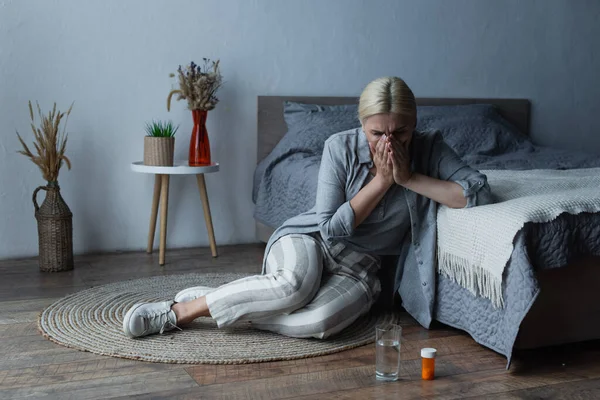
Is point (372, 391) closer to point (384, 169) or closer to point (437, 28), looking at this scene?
point (384, 169)

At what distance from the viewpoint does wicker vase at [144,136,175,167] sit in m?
3.25

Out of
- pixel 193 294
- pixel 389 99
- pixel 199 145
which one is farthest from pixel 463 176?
pixel 199 145

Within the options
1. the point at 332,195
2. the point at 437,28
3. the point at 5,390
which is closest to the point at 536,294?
the point at 332,195

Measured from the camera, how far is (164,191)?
332 cm

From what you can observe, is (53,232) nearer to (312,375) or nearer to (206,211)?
(206,211)

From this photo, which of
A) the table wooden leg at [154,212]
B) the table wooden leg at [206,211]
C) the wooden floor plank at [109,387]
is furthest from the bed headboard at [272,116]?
the wooden floor plank at [109,387]

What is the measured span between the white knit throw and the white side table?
4.34ft

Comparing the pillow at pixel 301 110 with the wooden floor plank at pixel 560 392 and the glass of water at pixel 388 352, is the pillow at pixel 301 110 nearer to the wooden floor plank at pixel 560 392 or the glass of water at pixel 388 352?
the glass of water at pixel 388 352

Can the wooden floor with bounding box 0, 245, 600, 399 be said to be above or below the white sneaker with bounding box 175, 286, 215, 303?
below

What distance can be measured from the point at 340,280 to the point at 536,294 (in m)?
0.62

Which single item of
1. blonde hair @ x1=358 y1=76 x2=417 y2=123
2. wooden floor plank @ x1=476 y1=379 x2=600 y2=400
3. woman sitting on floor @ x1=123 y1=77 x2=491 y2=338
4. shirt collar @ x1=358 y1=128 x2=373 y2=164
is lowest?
wooden floor plank @ x1=476 y1=379 x2=600 y2=400

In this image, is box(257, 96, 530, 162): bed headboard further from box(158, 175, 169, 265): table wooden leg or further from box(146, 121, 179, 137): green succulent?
box(158, 175, 169, 265): table wooden leg

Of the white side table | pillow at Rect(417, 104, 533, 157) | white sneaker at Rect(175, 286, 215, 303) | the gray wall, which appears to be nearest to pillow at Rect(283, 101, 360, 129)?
the gray wall

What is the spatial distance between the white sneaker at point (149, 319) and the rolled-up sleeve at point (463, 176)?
927 millimetres
